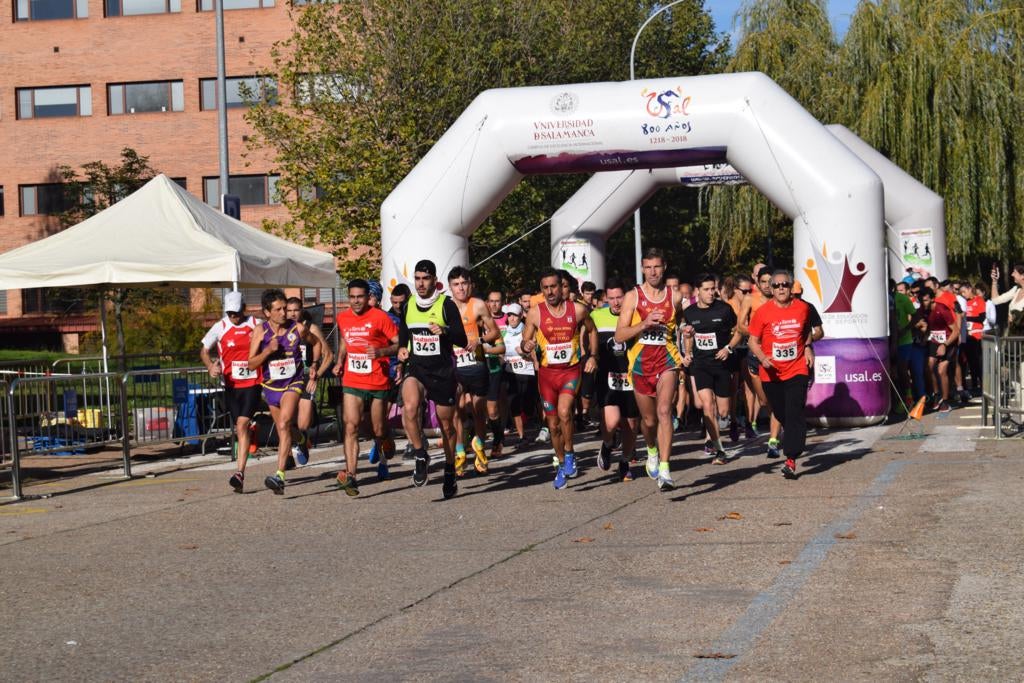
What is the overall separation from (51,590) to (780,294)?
6761 millimetres

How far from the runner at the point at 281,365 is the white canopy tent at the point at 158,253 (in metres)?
3.46

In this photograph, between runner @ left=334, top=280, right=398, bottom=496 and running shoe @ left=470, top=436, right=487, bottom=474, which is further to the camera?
running shoe @ left=470, top=436, right=487, bottom=474

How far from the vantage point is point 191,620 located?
7.37m

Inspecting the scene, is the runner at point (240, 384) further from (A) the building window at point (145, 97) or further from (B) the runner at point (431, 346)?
(A) the building window at point (145, 97)

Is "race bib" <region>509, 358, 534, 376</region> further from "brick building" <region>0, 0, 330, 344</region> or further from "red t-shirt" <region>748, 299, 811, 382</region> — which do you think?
"brick building" <region>0, 0, 330, 344</region>

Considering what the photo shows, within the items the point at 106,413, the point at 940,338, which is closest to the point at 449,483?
the point at 106,413

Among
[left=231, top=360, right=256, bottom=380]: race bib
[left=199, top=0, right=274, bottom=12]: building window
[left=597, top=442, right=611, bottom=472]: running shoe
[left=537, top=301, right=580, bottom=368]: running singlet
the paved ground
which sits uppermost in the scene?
[left=199, top=0, right=274, bottom=12]: building window

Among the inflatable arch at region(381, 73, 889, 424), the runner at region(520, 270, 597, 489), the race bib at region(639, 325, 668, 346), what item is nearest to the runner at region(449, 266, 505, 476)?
the runner at region(520, 270, 597, 489)

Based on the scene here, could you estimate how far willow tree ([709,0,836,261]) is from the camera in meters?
31.7

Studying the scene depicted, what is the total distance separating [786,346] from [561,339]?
1936 millimetres

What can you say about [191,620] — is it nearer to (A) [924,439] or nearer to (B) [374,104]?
(A) [924,439]

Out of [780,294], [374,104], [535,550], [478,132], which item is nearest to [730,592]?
[535,550]

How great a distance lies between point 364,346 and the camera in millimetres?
12930

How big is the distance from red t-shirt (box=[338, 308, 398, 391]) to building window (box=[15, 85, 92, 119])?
144ft
